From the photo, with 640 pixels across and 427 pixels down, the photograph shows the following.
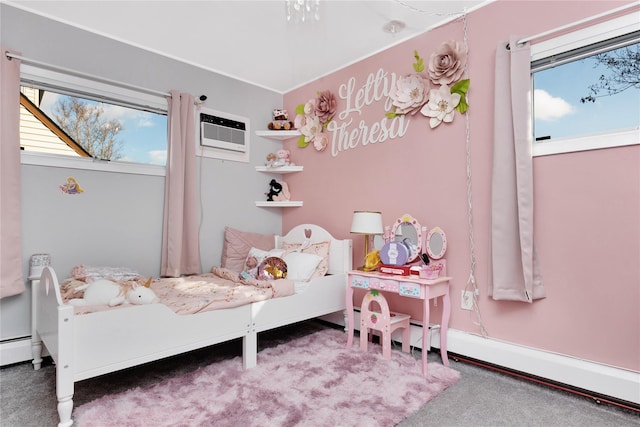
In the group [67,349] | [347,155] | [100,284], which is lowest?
[67,349]

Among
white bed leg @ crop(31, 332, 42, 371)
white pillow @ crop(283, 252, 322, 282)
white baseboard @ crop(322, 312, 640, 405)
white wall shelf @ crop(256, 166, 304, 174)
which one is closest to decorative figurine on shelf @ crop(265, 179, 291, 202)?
white wall shelf @ crop(256, 166, 304, 174)

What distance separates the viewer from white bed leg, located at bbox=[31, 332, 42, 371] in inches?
87.4

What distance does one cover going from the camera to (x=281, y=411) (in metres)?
1.69

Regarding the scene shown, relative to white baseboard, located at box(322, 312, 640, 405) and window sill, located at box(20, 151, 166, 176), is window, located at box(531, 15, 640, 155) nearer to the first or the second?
white baseboard, located at box(322, 312, 640, 405)

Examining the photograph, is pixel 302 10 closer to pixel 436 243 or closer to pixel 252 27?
pixel 252 27

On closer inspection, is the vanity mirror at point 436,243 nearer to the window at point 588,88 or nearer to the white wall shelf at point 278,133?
the window at point 588,88

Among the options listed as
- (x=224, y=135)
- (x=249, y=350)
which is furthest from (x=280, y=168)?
(x=249, y=350)

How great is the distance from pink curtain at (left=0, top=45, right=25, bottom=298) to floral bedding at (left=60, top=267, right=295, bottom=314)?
29cm

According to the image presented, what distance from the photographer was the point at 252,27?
2.62 metres

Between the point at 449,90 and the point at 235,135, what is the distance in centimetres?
195

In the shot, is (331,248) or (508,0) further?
(331,248)

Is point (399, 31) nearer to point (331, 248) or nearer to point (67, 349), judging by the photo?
point (331, 248)

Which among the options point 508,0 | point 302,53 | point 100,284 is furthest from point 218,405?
point 508,0

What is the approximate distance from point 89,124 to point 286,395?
240 centimetres
